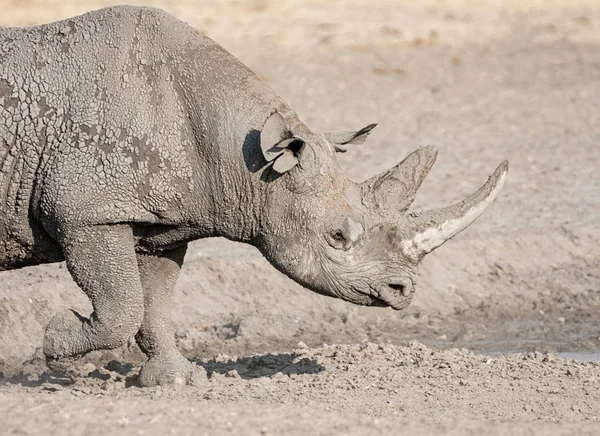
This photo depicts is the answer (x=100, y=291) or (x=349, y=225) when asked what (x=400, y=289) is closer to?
(x=349, y=225)

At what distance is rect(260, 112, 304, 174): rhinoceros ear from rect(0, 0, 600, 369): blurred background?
2.80 m

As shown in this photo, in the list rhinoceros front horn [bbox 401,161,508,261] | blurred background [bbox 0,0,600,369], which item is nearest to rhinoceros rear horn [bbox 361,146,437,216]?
rhinoceros front horn [bbox 401,161,508,261]

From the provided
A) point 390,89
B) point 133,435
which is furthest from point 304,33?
point 133,435

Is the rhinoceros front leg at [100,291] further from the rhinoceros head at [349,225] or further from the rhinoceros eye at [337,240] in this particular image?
the rhinoceros eye at [337,240]

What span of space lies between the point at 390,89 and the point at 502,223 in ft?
21.0

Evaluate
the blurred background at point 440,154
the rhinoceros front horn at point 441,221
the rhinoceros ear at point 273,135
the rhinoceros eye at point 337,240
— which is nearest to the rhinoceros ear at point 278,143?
the rhinoceros ear at point 273,135

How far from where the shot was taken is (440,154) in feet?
47.6

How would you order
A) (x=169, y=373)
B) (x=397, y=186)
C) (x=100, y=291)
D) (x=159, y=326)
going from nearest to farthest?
1. (x=100, y=291)
2. (x=397, y=186)
3. (x=169, y=373)
4. (x=159, y=326)

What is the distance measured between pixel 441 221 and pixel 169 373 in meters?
1.97

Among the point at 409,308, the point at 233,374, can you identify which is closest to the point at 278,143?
the point at 233,374

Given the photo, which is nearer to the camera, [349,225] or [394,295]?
[349,225]

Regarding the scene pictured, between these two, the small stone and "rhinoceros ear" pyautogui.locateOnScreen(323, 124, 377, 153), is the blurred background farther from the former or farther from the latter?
"rhinoceros ear" pyautogui.locateOnScreen(323, 124, 377, 153)

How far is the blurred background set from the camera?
10250 mm

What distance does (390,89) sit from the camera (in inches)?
714
